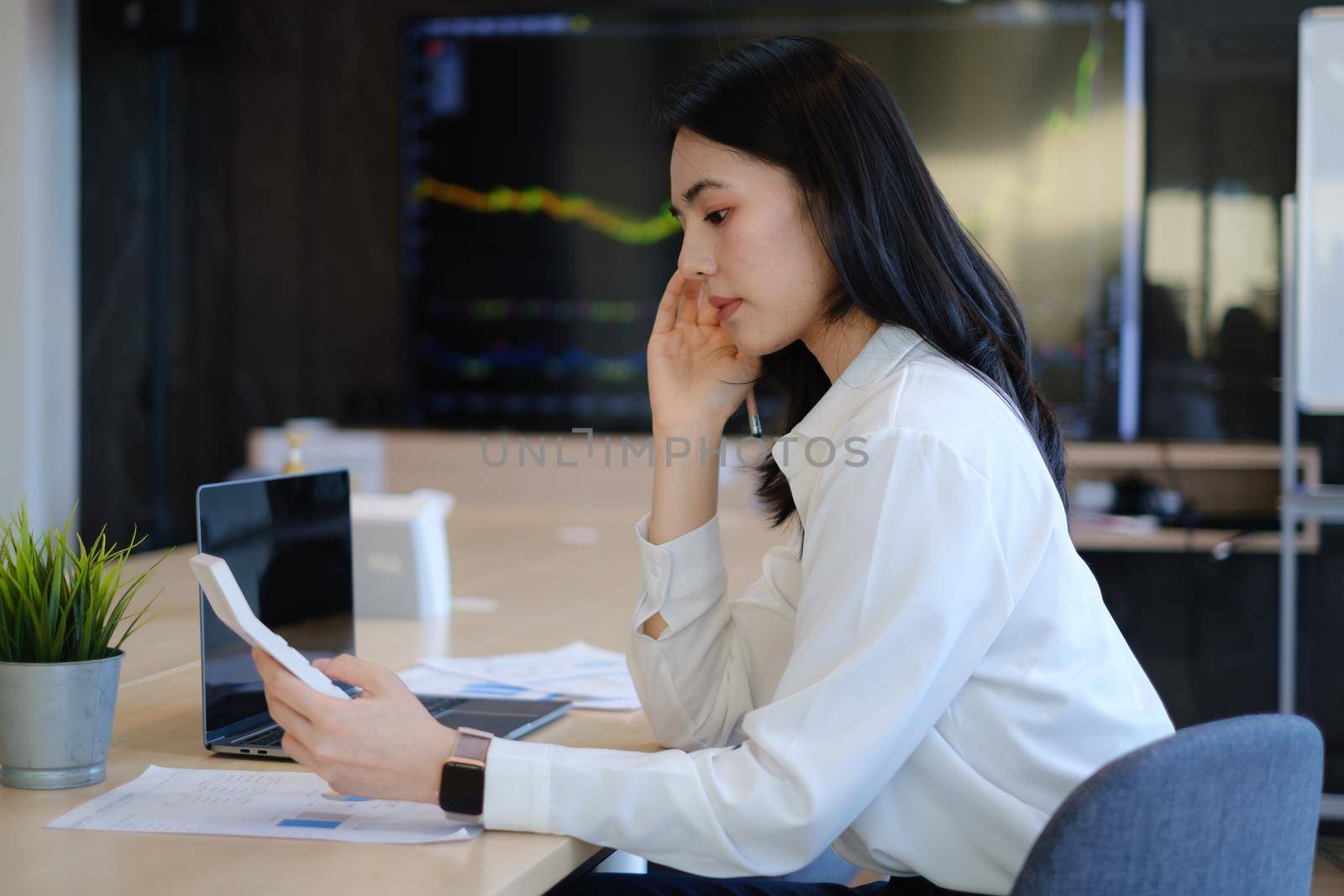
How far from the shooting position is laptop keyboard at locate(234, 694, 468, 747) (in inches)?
48.4

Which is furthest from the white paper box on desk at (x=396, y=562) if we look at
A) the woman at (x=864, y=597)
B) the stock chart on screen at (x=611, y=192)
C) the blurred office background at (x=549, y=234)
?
the stock chart on screen at (x=611, y=192)

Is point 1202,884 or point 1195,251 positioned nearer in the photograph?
point 1202,884

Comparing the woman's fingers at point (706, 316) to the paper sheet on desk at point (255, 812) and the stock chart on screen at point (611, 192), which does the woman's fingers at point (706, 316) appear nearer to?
the paper sheet on desk at point (255, 812)

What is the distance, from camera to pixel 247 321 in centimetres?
482

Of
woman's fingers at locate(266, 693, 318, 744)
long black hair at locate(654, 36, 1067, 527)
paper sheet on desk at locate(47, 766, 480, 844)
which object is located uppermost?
long black hair at locate(654, 36, 1067, 527)

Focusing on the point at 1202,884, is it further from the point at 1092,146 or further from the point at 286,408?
the point at 286,408

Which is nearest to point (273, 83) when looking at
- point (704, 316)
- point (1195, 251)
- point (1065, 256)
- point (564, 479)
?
point (564, 479)

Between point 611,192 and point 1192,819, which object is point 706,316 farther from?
point 611,192

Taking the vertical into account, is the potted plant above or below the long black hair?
below

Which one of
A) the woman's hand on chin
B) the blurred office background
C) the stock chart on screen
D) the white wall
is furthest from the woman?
the white wall

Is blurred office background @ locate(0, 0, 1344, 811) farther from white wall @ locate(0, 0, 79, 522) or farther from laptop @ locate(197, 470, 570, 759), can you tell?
laptop @ locate(197, 470, 570, 759)

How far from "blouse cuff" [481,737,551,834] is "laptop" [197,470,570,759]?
27 cm

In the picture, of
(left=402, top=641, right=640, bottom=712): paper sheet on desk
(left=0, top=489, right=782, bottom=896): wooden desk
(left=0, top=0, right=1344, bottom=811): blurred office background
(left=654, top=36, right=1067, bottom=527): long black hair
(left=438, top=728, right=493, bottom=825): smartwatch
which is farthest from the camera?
(left=0, top=0, right=1344, bottom=811): blurred office background

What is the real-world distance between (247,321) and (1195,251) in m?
3.22
